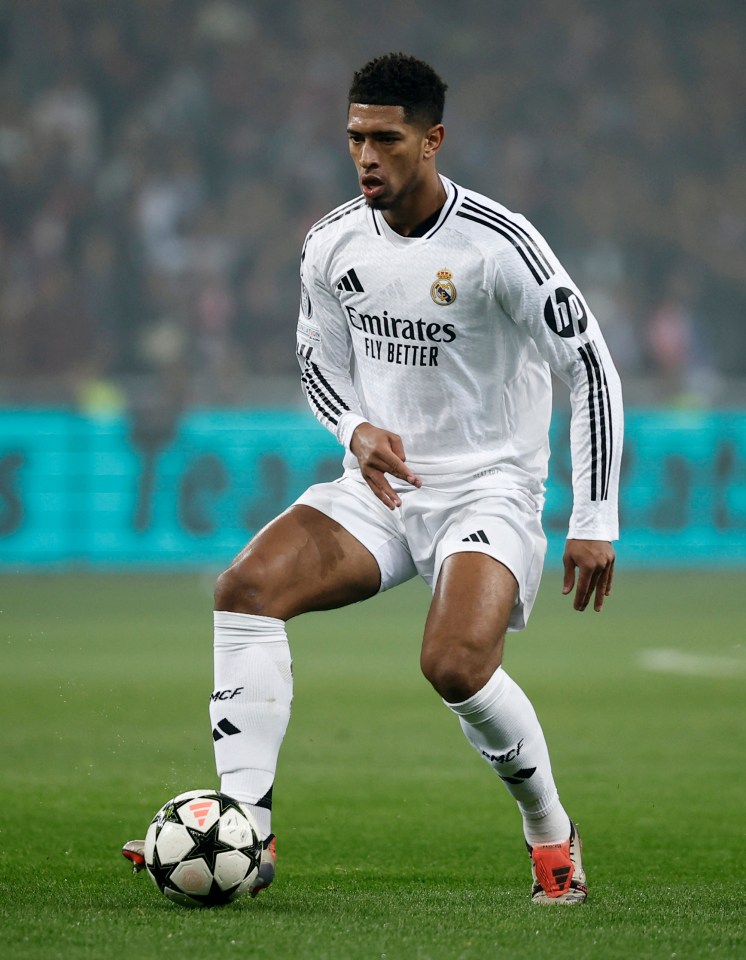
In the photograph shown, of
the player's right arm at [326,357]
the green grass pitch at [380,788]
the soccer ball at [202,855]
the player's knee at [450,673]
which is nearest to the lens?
the green grass pitch at [380,788]

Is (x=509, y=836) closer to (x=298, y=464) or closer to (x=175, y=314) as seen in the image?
(x=298, y=464)

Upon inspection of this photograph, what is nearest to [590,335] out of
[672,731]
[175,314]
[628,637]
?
[672,731]

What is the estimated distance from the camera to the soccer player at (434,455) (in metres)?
3.74

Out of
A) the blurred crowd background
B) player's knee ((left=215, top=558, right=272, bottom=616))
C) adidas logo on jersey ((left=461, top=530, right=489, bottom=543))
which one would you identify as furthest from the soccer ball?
the blurred crowd background

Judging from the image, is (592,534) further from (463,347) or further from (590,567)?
(463,347)

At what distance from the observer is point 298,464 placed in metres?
12.4

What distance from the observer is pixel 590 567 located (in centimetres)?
375

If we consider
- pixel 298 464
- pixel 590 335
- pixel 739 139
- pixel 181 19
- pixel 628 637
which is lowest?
pixel 628 637

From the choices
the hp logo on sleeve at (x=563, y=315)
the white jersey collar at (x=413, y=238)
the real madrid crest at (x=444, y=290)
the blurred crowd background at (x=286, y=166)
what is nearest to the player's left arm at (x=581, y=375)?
the hp logo on sleeve at (x=563, y=315)

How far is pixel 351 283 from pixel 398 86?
537 mm

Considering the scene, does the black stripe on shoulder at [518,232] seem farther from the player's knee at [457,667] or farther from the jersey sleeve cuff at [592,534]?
the player's knee at [457,667]

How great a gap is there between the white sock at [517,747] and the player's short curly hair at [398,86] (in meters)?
1.44

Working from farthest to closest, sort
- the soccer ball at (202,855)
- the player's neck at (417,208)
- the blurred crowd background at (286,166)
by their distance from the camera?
1. the blurred crowd background at (286,166)
2. the player's neck at (417,208)
3. the soccer ball at (202,855)

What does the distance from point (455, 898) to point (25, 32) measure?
1389 centimetres
